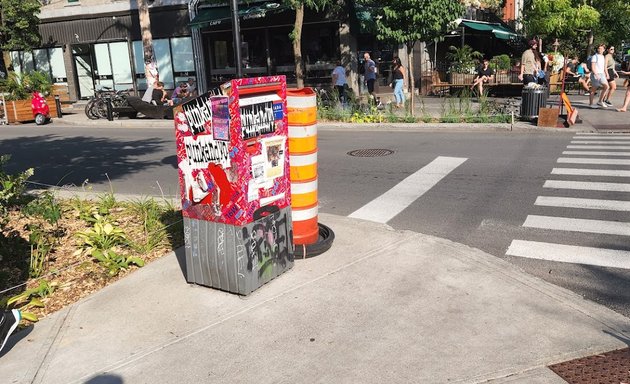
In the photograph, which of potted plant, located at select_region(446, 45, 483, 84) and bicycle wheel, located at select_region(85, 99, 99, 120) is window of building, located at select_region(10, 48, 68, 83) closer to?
bicycle wheel, located at select_region(85, 99, 99, 120)

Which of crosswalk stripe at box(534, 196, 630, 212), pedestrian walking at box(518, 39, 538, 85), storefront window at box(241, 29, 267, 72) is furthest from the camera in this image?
storefront window at box(241, 29, 267, 72)

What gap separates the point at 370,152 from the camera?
12.2 meters

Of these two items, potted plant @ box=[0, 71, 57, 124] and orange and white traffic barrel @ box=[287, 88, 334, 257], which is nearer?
orange and white traffic barrel @ box=[287, 88, 334, 257]

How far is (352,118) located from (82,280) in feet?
40.2

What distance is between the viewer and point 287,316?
4672 millimetres

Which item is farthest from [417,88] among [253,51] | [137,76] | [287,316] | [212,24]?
[287,316]

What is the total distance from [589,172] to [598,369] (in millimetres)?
6466

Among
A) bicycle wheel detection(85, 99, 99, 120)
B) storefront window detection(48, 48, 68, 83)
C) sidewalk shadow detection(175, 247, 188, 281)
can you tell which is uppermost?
storefront window detection(48, 48, 68, 83)

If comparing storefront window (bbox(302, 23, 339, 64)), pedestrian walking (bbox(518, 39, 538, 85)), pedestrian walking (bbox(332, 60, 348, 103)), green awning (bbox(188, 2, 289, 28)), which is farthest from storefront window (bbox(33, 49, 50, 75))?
pedestrian walking (bbox(518, 39, 538, 85))

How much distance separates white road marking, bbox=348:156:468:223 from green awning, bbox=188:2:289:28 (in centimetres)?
1409

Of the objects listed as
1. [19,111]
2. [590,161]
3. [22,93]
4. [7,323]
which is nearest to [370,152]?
[590,161]

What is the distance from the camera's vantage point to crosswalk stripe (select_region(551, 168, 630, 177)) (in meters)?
9.30

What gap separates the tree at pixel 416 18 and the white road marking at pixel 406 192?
6.40m

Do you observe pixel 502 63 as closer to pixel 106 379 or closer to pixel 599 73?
pixel 599 73
